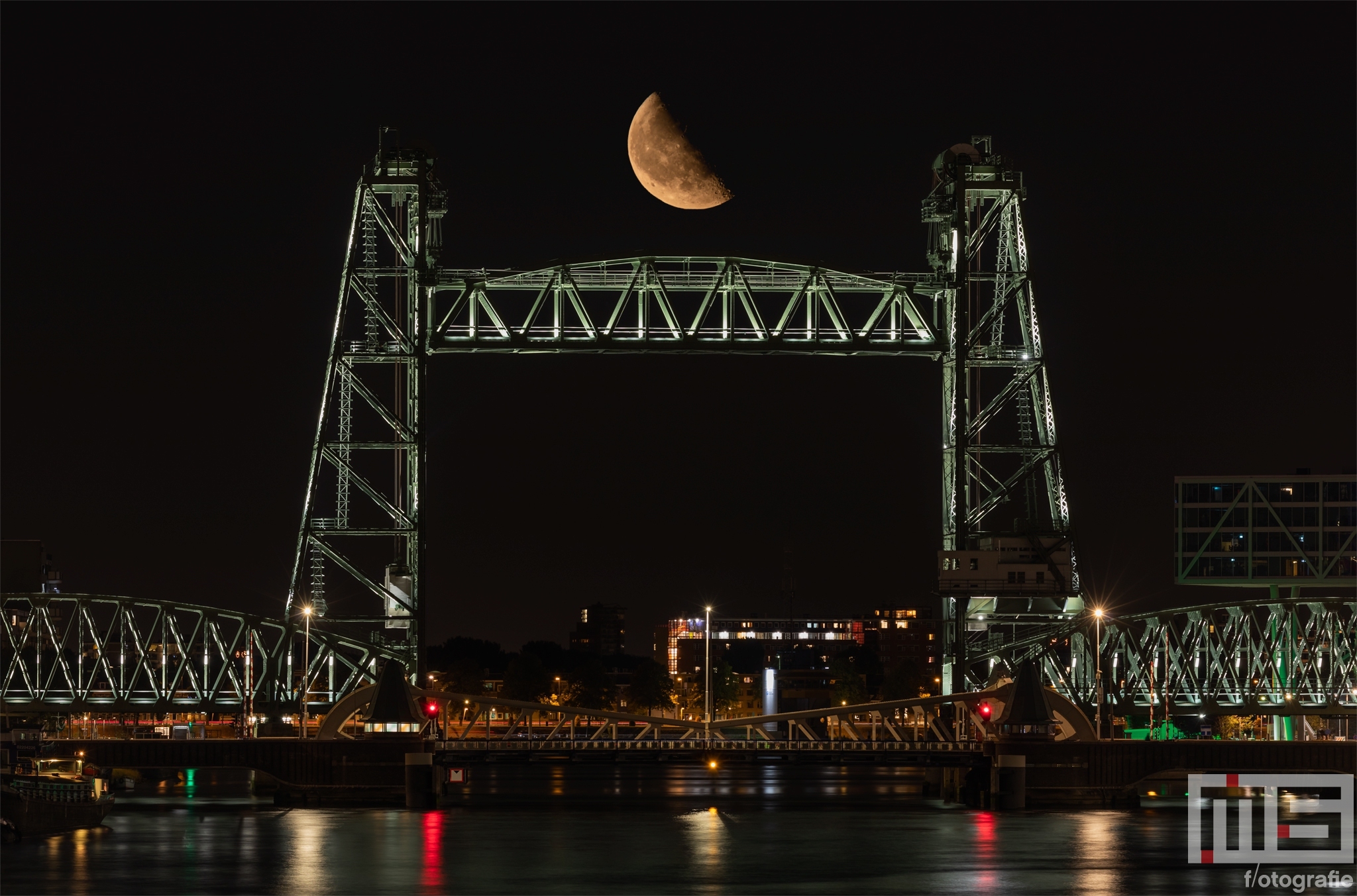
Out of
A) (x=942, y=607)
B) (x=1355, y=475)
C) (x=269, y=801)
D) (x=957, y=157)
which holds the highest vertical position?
(x=957, y=157)

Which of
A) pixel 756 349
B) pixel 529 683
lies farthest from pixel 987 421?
pixel 529 683

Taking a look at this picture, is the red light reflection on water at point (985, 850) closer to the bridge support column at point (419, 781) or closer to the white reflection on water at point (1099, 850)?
the white reflection on water at point (1099, 850)

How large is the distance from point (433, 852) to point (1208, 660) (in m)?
44.9

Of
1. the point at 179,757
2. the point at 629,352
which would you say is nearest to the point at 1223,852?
the point at 629,352

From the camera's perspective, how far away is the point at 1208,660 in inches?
3666

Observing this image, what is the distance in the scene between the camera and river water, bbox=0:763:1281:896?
172 feet

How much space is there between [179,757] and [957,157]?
109 feet

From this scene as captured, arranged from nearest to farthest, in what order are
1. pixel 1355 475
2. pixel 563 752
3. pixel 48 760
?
pixel 48 760
pixel 563 752
pixel 1355 475

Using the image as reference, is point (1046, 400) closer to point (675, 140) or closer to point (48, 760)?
point (675, 140)

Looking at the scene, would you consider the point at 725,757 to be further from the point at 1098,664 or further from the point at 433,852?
the point at 433,852

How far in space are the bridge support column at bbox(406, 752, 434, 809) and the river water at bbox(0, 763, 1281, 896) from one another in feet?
3.24

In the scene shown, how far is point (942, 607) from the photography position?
79062 millimetres

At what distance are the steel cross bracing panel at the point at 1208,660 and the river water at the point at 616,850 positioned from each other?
6964 millimetres

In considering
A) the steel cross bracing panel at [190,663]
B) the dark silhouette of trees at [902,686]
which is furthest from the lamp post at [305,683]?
the dark silhouette of trees at [902,686]
